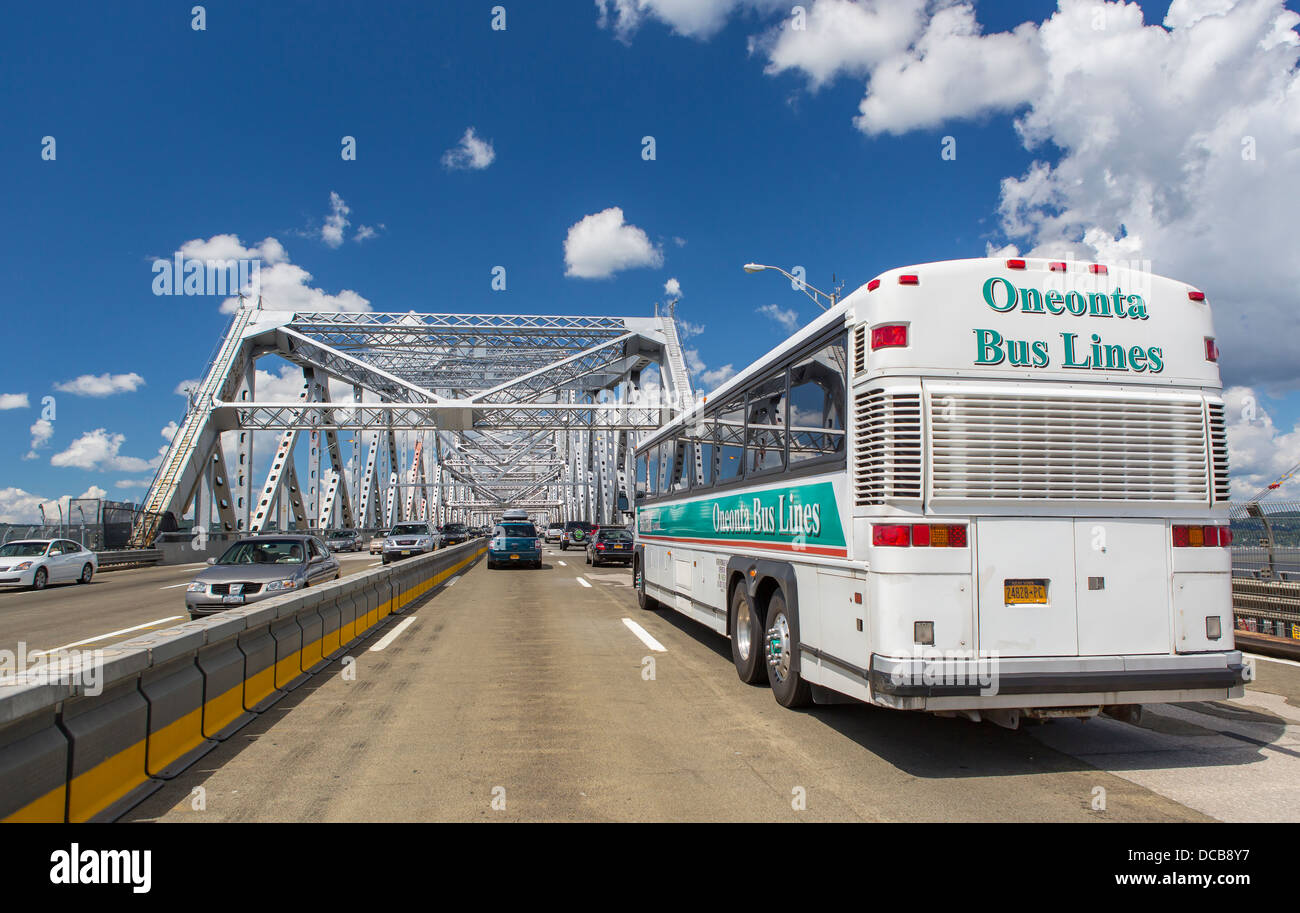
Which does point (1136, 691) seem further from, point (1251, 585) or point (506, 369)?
point (506, 369)

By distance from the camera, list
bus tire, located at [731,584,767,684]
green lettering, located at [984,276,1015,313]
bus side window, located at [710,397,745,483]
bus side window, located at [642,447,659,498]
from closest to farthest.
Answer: green lettering, located at [984,276,1015,313] → bus tire, located at [731,584,767,684] → bus side window, located at [710,397,745,483] → bus side window, located at [642,447,659,498]

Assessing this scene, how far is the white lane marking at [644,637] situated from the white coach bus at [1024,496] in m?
5.09

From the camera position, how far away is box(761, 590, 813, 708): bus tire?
7.00m

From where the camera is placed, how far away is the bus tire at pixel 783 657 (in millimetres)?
7002

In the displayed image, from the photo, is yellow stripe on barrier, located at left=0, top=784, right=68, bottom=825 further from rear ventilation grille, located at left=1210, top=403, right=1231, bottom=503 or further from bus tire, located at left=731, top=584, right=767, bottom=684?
rear ventilation grille, located at left=1210, top=403, right=1231, bottom=503

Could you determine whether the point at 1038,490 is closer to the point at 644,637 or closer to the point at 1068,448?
the point at 1068,448

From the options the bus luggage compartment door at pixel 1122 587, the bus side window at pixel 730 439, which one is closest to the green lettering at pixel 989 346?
the bus luggage compartment door at pixel 1122 587

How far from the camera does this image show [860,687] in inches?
222

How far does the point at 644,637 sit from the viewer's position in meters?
12.4

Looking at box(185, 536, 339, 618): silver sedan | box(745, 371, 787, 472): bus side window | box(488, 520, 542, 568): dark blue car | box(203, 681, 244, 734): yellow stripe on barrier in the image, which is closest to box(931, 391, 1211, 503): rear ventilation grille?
box(745, 371, 787, 472): bus side window

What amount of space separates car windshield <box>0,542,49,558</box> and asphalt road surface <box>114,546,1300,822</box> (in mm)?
20082

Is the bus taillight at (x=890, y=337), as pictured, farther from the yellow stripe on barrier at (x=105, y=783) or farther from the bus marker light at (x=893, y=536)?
the yellow stripe on barrier at (x=105, y=783)
